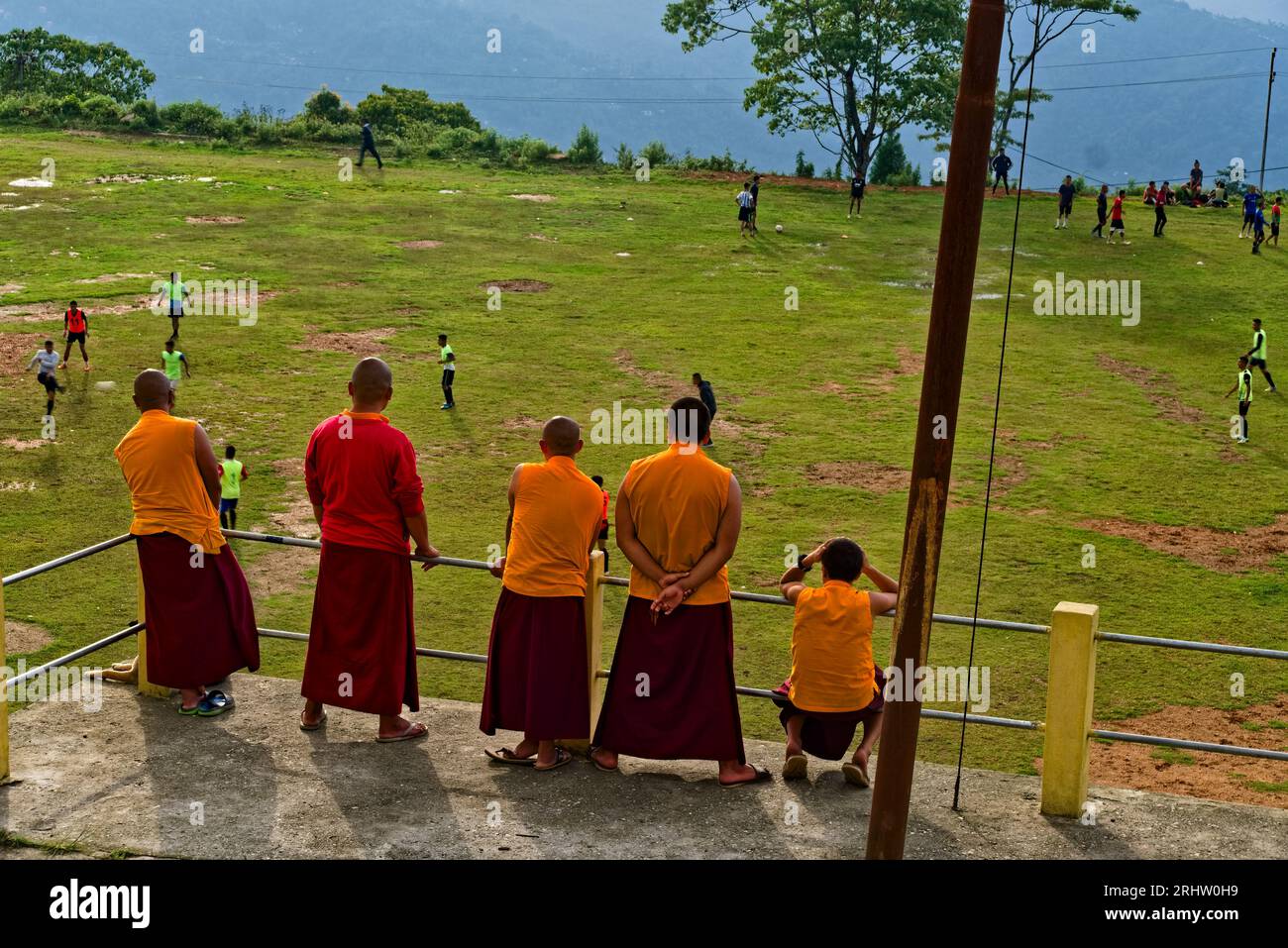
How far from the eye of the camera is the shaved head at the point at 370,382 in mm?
8203

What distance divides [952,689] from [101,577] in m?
10.0

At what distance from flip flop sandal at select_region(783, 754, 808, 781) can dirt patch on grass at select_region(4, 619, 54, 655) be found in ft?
32.3

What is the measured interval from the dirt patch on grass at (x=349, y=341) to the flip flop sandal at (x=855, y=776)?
22321 mm

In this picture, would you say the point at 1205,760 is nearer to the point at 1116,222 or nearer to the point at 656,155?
the point at 1116,222

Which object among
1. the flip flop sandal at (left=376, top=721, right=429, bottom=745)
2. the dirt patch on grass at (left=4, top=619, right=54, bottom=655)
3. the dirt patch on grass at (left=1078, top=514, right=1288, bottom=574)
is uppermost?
the flip flop sandal at (left=376, top=721, right=429, bottom=745)

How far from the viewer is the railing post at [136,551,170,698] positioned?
8695mm

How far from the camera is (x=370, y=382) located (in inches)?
323

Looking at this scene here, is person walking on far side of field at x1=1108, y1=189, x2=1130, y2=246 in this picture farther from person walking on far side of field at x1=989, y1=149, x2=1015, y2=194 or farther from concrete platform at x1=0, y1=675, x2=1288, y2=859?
concrete platform at x1=0, y1=675, x2=1288, y2=859

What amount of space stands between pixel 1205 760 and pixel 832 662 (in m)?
7.75

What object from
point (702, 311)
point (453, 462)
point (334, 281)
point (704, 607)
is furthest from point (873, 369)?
point (704, 607)

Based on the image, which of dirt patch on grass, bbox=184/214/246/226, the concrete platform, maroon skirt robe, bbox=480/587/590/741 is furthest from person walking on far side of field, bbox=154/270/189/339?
maroon skirt robe, bbox=480/587/590/741

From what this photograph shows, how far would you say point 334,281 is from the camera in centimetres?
3469

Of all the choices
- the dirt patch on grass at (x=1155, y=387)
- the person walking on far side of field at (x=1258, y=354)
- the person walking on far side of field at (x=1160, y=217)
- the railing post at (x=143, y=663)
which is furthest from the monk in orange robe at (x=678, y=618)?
the person walking on far side of field at (x=1160, y=217)
